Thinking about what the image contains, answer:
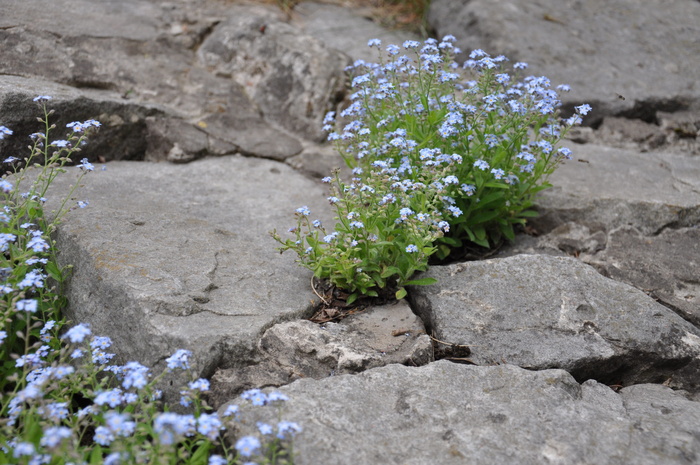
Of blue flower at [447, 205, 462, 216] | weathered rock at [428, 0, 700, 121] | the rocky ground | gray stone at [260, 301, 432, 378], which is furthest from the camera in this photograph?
weathered rock at [428, 0, 700, 121]

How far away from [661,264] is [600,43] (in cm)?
318

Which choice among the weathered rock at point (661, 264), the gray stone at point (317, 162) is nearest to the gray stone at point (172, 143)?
the gray stone at point (317, 162)

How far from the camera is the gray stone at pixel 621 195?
14.5 feet

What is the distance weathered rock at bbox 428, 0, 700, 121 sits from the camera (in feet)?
18.9

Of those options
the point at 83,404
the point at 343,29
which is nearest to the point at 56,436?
the point at 83,404

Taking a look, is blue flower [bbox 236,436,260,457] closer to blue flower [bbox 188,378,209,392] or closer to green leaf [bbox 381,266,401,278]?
blue flower [bbox 188,378,209,392]

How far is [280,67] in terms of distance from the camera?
5.56 meters

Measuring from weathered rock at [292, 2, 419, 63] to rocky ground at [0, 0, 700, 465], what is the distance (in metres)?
0.04

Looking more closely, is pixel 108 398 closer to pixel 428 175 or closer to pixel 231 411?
pixel 231 411

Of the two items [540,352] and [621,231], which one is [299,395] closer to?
[540,352]

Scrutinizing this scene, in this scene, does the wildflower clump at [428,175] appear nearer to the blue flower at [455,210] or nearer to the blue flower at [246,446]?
the blue flower at [455,210]

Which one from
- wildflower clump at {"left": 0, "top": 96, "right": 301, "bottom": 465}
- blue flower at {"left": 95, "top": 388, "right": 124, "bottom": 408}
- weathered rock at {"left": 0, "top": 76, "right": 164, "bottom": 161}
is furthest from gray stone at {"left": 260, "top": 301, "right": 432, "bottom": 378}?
weathered rock at {"left": 0, "top": 76, "right": 164, "bottom": 161}

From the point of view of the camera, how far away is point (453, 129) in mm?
3682

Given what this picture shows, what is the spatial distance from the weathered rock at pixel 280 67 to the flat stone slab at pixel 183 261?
1.03 meters
